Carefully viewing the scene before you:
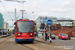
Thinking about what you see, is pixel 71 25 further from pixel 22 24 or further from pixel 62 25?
pixel 22 24

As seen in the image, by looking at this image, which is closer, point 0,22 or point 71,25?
point 0,22

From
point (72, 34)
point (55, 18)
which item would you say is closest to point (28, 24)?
point (72, 34)

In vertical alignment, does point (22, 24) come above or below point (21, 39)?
above

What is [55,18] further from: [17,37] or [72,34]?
[17,37]

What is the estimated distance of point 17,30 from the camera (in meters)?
14.1

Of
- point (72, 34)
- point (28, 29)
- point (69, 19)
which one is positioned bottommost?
point (72, 34)

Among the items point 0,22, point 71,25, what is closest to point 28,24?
point 0,22

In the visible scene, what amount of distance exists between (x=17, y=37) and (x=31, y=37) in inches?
65.6

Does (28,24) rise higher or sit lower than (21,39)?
higher

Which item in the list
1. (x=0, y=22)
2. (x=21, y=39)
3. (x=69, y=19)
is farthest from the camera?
(x=69, y=19)

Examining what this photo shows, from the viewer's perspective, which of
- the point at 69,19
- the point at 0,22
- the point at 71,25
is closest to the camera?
the point at 0,22

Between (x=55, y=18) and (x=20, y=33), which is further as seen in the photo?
(x=55, y=18)

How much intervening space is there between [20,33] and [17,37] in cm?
60

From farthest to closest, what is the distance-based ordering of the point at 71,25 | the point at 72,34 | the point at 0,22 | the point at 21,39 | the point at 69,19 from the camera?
1. the point at 69,19
2. the point at 71,25
3. the point at 0,22
4. the point at 72,34
5. the point at 21,39
